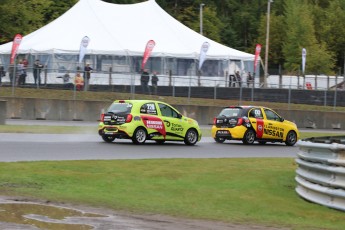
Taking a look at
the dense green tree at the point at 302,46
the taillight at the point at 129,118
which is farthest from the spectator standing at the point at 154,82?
the dense green tree at the point at 302,46

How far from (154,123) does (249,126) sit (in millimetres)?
4246

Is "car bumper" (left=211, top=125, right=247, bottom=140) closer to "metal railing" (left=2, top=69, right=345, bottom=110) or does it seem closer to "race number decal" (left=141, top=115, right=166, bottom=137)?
"race number decal" (left=141, top=115, right=166, bottom=137)

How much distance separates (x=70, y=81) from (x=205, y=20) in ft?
140

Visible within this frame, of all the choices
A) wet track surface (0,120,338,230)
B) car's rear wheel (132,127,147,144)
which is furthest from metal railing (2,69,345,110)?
car's rear wheel (132,127,147,144)

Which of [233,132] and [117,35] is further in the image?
[117,35]

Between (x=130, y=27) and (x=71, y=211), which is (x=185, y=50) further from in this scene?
(x=71, y=211)

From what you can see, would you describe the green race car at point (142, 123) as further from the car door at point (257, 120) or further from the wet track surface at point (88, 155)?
the car door at point (257, 120)

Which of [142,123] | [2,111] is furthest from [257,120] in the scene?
[2,111]

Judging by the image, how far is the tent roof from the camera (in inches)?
1815

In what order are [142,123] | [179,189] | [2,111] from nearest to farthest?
[179,189]
[142,123]
[2,111]

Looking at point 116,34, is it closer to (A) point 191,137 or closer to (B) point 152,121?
(A) point 191,137

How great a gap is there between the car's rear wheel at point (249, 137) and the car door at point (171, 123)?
2.71 meters

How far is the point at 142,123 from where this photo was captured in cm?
2444

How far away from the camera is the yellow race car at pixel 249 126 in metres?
27.3
